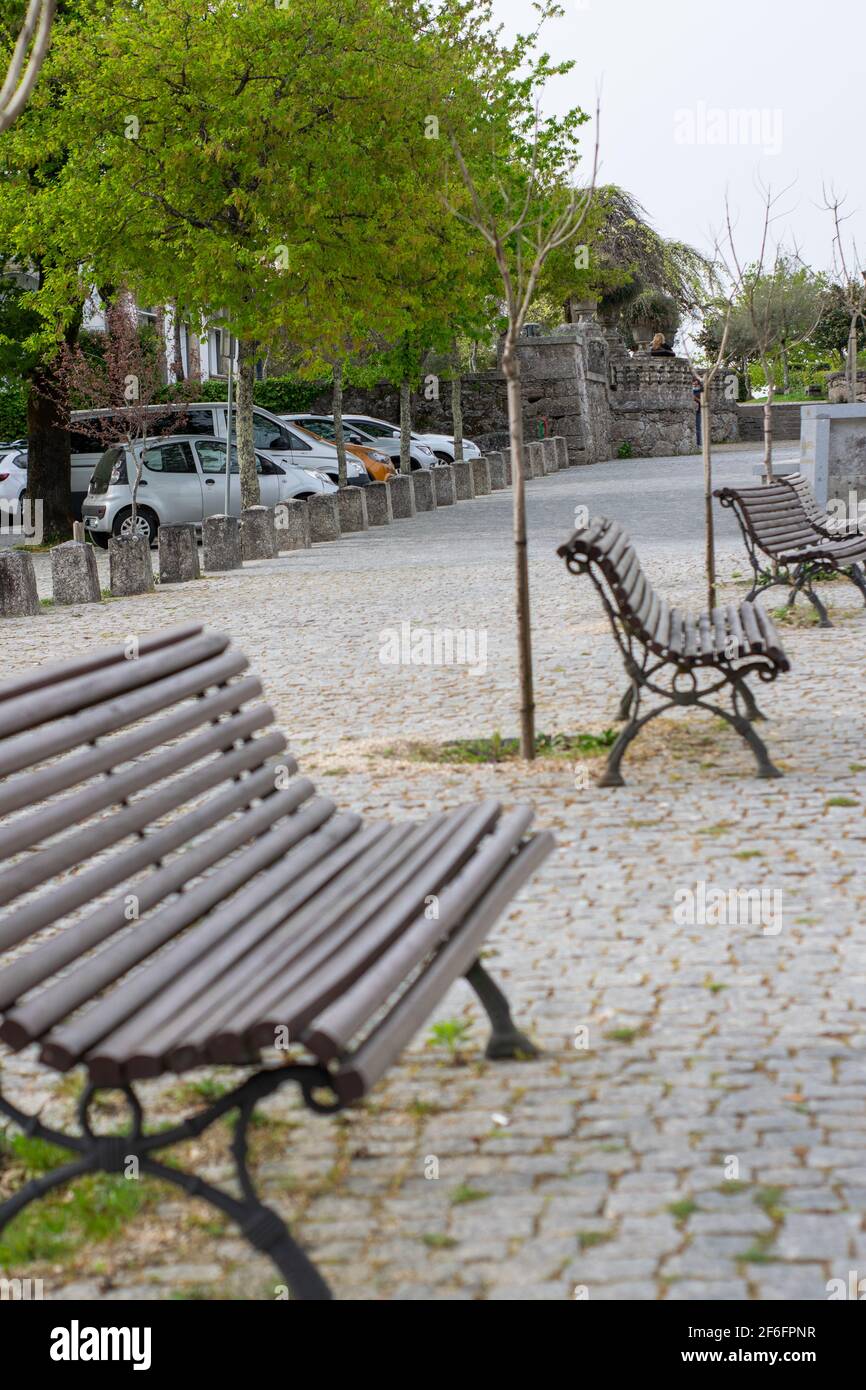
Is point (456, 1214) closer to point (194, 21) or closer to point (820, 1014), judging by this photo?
point (820, 1014)

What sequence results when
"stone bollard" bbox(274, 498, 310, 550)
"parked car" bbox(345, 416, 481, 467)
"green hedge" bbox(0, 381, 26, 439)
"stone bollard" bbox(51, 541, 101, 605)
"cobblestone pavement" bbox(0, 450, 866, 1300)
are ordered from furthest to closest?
"green hedge" bbox(0, 381, 26, 439) → "parked car" bbox(345, 416, 481, 467) → "stone bollard" bbox(274, 498, 310, 550) → "stone bollard" bbox(51, 541, 101, 605) → "cobblestone pavement" bbox(0, 450, 866, 1300)

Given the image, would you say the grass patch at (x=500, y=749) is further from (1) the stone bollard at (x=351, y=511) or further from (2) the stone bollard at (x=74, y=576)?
(1) the stone bollard at (x=351, y=511)

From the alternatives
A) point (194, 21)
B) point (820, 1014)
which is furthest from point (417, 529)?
point (820, 1014)

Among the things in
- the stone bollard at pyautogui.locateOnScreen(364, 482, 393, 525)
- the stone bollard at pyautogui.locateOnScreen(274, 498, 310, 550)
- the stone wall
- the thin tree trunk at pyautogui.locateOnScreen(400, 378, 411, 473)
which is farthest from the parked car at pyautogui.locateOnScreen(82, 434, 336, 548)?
the stone wall

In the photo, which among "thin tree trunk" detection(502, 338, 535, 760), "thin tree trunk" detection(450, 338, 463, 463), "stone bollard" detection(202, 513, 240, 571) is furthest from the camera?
"thin tree trunk" detection(450, 338, 463, 463)

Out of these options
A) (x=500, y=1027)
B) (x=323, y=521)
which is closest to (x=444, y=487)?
(x=323, y=521)

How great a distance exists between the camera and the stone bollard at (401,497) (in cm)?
2620

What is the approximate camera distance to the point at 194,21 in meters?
21.6

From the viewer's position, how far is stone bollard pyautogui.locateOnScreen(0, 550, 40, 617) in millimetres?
15336

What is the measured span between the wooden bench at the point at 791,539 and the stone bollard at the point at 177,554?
737cm

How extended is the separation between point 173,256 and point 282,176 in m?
1.72

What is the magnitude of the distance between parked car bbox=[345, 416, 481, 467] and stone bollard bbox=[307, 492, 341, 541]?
12204mm

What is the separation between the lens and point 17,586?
50.5ft

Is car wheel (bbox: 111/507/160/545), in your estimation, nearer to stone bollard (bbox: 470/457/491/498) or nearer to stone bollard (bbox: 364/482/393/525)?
stone bollard (bbox: 364/482/393/525)
